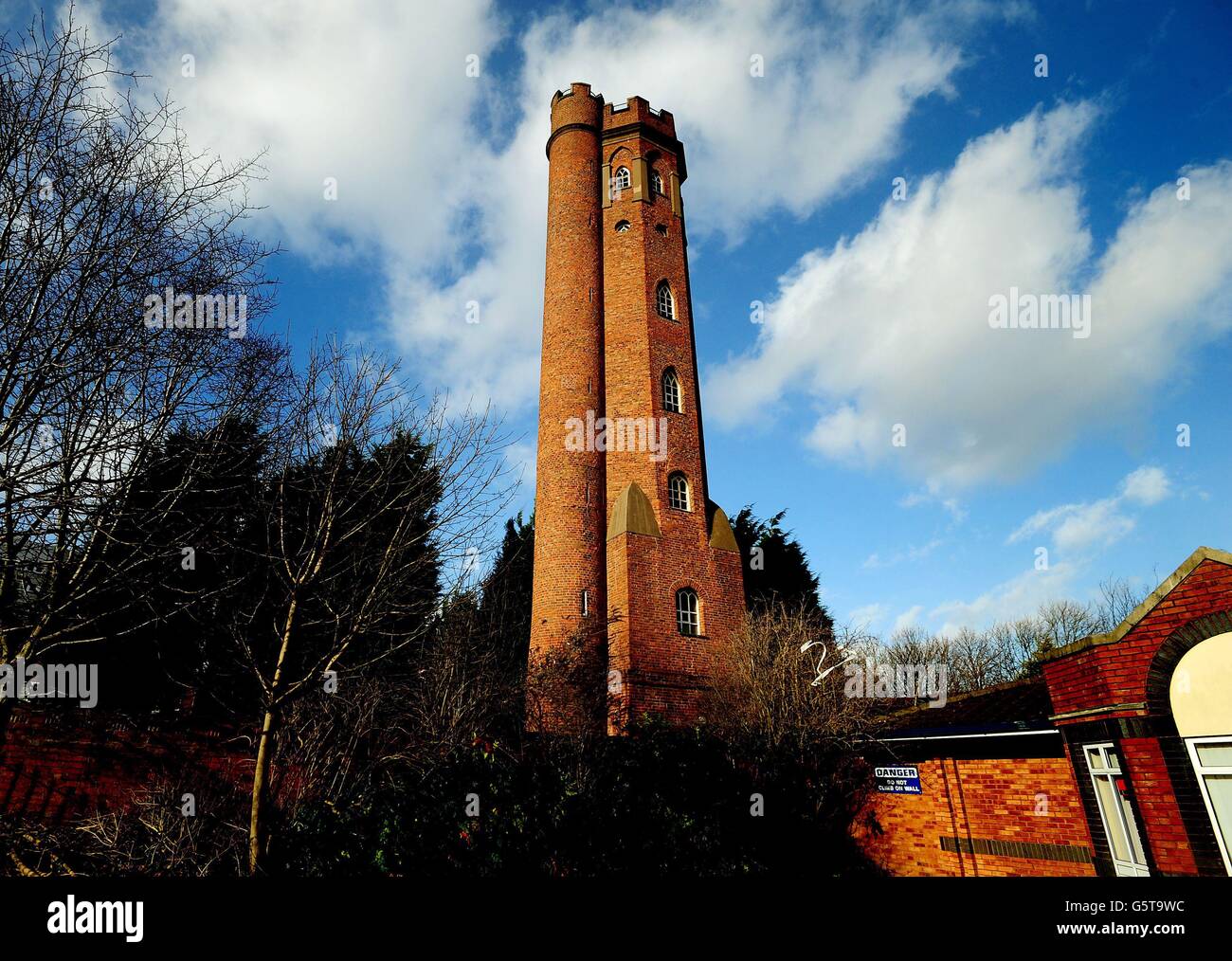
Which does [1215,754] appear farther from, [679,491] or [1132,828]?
[679,491]

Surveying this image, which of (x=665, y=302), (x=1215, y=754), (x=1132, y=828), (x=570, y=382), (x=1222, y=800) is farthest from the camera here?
(x=665, y=302)

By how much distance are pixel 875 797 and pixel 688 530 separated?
8781 millimetres

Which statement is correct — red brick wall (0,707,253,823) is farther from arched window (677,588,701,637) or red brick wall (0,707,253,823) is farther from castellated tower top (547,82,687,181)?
castellated tower top (547,82,687,181)

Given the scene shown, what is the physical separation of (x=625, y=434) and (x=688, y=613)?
6.23m

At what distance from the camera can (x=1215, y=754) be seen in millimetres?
7957

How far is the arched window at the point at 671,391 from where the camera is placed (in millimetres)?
21828

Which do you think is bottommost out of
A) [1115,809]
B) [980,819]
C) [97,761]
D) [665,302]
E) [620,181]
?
[980,819]

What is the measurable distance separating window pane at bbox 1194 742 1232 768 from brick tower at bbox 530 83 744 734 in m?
10.6

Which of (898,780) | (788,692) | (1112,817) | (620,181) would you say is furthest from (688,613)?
(620,181)

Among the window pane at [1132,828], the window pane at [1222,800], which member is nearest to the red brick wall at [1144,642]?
the window pane at [1222,800]

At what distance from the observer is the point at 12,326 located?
17.6 ft

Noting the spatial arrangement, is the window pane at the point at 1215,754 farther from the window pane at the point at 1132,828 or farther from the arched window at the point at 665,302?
the arched window at the point at 665,302

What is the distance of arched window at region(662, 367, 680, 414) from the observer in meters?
21.8

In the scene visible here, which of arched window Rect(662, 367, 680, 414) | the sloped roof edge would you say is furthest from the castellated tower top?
the sloped roof edge
